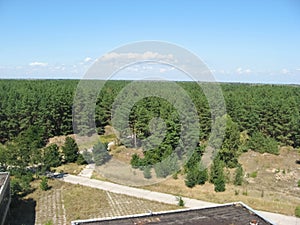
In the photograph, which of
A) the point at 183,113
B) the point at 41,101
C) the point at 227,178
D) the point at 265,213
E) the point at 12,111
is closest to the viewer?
the point at 265,213

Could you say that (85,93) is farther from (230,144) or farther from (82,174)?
(230,144)

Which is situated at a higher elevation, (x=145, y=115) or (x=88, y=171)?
(x=145, y=115)

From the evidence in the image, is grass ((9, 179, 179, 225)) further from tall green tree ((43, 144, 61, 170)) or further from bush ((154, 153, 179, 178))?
bush ((154, 153, 179, 178))

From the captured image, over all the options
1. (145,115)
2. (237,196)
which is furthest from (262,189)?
(145,115)

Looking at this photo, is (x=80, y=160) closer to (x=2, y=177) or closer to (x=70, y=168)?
(x=70, y=168)

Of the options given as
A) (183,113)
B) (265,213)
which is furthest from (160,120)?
(265,213)

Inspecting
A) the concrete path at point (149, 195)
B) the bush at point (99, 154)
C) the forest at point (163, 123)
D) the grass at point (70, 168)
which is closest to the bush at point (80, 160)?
the grass at point (70, 168)

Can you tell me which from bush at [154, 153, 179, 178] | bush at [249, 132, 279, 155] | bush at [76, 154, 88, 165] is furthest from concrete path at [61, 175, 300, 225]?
bush at [249, 132, 279, 155]

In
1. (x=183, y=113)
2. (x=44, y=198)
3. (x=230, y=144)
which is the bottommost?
(x=44, y=198)
